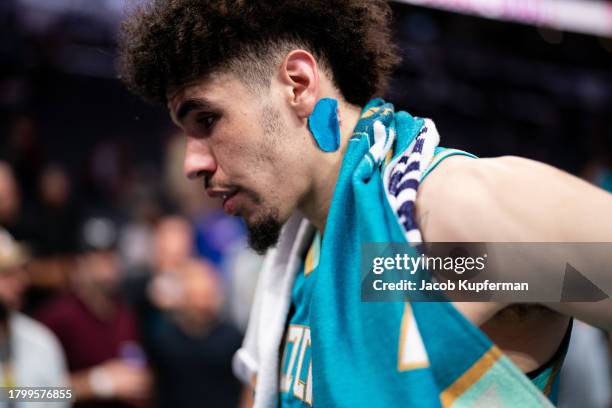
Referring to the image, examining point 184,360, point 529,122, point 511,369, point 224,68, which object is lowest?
point 511,369

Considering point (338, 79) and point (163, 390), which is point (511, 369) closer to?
point (338, 79)

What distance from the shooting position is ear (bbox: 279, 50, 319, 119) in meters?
1.54

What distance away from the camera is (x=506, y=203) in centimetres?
121

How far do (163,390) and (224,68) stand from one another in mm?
2492

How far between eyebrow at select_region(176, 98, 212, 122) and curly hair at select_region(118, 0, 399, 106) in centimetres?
4

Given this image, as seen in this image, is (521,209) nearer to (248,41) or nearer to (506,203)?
(506,203)

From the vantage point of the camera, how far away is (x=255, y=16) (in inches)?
60.4

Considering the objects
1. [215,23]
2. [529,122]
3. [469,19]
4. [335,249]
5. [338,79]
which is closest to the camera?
[335,249]

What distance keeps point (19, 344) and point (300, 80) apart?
1.98m

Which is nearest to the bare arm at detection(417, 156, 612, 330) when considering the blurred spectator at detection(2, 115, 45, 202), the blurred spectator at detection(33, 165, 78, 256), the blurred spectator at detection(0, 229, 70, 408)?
the blurred spectator at detection(0, 229, 70, 408)

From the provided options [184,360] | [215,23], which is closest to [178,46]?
[215,23]

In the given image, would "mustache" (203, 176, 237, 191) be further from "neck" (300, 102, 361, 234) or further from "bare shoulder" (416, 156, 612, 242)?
"bare shoulder" (416, 156, 612, 242)

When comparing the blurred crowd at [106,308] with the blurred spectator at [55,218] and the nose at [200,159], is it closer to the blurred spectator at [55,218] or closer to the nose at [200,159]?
the blurred spectator at [55,218]

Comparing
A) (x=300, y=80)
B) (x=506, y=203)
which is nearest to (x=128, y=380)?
(x=300, y=80)
